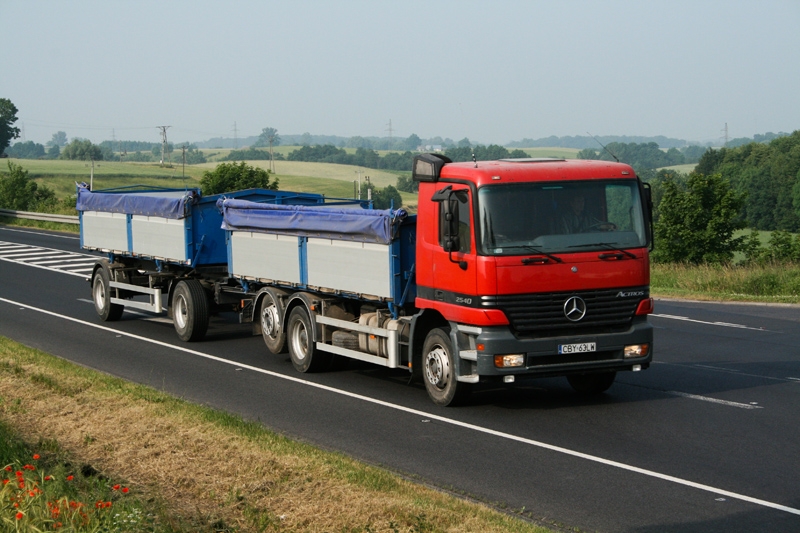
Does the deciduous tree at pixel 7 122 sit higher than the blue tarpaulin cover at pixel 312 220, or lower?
higher

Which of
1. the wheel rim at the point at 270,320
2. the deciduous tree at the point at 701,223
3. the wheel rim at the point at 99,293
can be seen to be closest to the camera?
the wheel rim at the point at 270,320

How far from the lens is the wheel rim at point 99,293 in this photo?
800 inches

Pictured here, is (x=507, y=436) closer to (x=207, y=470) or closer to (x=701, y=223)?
(x=207, y=470)

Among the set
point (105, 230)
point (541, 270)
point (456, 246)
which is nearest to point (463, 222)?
point (456, 246)

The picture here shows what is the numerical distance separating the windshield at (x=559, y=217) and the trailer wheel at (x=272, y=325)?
5.18 meters

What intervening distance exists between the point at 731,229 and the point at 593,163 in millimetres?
32411

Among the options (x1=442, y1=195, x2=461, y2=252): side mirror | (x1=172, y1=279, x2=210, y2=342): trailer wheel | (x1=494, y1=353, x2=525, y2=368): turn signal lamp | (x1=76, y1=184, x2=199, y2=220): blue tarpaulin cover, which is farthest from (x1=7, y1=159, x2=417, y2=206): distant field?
(x1=494, y1=353, x2=525, y2=368): turn signal lamp

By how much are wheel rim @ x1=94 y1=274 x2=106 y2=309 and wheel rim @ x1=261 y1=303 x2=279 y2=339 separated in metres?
5.81

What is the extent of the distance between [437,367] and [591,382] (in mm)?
2061

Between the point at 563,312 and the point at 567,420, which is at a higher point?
the point at 563,312

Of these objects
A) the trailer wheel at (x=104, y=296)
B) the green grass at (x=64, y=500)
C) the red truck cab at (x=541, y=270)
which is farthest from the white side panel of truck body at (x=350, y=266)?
the trailer wheel at (x=104, y=296)

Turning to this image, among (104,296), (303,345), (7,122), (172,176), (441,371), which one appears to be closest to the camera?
(441,371)

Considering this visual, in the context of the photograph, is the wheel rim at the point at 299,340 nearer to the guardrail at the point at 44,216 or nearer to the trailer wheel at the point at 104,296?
the trailer wheel at the point at 104,296

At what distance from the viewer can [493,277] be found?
36.1 ft
